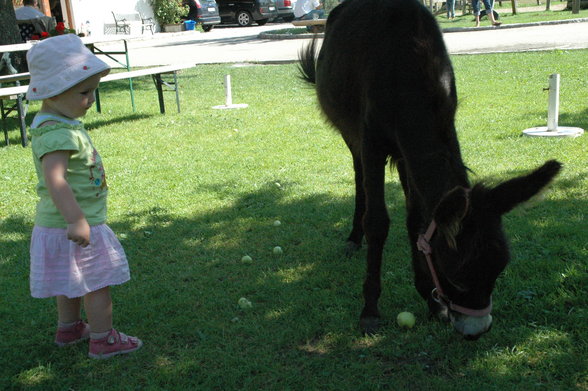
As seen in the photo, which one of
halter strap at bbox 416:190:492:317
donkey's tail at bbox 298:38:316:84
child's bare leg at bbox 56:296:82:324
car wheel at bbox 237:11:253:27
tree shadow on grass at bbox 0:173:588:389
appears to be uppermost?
car wheel at bbox 237:11:253:27

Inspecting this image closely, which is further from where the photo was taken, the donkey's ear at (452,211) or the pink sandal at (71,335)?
the pink sandal at (71,335)

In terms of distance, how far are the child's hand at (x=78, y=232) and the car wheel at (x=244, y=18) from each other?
3179cm

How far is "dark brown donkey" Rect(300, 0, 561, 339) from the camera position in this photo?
2.72 m

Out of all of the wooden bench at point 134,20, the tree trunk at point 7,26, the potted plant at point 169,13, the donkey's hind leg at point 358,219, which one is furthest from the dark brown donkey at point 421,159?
the potted plant at point 169,13

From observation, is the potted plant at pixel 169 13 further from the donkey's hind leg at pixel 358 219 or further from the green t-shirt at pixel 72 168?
the green t-shirt at pixel 72 168

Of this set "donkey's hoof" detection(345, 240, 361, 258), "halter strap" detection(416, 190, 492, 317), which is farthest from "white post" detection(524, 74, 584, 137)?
"halter strap" detection(416, 190, 492, 317)

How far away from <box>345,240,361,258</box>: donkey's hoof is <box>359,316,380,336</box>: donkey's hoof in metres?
1.16

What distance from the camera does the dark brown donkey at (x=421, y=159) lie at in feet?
8.93

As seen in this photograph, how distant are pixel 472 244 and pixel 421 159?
1.84ft

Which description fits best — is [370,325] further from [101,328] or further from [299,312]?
[101,328]

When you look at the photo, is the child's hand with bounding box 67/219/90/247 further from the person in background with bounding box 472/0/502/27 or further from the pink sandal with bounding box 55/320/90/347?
the person in background with bounding box 472/0/502/27

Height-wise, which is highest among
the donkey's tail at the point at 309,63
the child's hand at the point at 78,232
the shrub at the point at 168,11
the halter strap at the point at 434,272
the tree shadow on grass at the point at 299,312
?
the shrub at the point at 168,11

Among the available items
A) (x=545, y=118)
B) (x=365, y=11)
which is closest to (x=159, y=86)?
(x=545, y=118)

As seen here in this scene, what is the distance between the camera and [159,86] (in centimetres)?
1083
